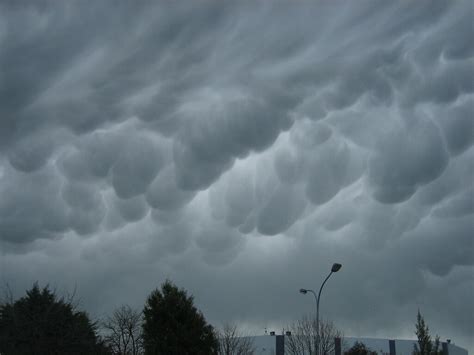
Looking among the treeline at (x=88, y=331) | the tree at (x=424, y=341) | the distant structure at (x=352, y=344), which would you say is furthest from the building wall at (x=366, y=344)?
the treeline at (x=88, y=331)

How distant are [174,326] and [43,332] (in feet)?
28.4

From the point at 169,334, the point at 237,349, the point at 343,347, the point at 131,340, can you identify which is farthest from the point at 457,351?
the point at 169,334

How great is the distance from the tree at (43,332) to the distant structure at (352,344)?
51212 mm

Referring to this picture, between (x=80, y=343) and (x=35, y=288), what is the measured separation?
17.0 meters

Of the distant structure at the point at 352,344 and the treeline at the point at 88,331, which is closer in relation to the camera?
the treeline at the point at 88,331

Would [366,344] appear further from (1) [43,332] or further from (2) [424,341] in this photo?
(1) [43,332]

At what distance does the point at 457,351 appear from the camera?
423 feet

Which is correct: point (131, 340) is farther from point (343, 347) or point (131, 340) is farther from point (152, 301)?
point (152, 301)

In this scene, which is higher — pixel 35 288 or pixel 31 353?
pixel 35 288

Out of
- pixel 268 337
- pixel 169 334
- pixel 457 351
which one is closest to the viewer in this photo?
pixel 169 334

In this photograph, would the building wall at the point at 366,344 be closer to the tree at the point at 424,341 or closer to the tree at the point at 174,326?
the tree at the point at 424,341

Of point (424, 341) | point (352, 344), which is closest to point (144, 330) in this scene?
point (424, 341)

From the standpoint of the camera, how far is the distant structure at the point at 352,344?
99463 mm

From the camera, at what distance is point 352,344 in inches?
4279
